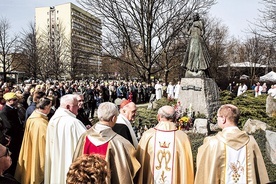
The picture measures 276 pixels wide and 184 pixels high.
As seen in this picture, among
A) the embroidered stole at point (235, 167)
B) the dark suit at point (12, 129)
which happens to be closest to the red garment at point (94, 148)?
the embroidered stole at point (235, 167)

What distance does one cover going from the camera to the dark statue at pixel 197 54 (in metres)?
13.3

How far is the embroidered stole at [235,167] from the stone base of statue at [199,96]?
29.1ft

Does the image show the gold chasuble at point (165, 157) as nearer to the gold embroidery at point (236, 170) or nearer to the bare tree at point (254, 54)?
the gold embroidery at point (236, 170)

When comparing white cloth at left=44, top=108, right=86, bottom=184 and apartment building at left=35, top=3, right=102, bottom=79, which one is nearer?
white cloth at left=44, top=108, right=86, bottom=184

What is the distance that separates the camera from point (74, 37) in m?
51.4

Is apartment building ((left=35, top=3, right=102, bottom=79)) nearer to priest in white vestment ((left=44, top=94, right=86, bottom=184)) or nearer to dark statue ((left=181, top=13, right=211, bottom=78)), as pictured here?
dark statue ((left=181, top=13, right=211, bottom=78))

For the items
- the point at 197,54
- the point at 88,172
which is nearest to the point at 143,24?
the point at 197,54

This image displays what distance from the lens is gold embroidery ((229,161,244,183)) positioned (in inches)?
154

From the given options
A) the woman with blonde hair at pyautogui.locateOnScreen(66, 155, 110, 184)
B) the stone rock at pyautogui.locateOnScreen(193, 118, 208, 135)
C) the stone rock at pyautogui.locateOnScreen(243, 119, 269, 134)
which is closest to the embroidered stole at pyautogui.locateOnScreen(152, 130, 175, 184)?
the woman with blonde hair at pyautogui.locateOnScreen(66, 155, 110, 184)

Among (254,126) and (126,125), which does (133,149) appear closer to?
(126,125)

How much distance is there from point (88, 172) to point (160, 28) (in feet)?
85.6

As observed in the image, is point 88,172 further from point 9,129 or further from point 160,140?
point 9,129

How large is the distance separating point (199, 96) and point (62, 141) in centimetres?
909

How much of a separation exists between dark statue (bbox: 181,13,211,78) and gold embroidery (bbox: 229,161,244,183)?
939cm
